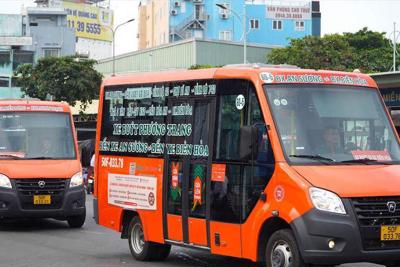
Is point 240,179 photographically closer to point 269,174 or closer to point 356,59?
point 269,174

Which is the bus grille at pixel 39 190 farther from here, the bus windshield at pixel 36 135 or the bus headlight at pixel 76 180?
the bus windshield at pixel 36 135

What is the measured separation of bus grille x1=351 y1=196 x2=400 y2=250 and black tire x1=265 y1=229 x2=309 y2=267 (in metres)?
0.69

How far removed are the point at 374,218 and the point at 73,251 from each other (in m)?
6.04

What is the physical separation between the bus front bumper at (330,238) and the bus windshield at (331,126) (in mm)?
771

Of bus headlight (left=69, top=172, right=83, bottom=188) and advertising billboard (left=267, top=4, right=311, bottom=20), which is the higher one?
advertising billboard (left=267, top=4, right=311, bottom=20)

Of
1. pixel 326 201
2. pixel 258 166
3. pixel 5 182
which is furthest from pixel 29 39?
pixel 326 201

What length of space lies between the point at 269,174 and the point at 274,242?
0.74 meters

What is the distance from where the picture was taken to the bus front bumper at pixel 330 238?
7883 mm

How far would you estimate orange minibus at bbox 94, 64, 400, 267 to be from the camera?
26.3 ft

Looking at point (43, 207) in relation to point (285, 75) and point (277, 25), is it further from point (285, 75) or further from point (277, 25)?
point (277, 25)

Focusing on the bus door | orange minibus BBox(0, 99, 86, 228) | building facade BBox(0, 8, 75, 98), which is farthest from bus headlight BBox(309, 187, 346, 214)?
building facade BBox(0, 8, 75, 98)

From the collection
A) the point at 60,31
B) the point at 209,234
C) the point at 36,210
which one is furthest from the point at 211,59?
the point at 209,234

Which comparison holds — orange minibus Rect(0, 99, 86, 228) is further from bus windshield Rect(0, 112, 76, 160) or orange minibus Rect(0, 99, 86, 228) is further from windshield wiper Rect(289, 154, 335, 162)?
windshield wiper Rect(289, 154, 335, 162)

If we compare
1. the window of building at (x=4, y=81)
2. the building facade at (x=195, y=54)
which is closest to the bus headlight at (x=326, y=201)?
the building facade at (x=195, y=54)
